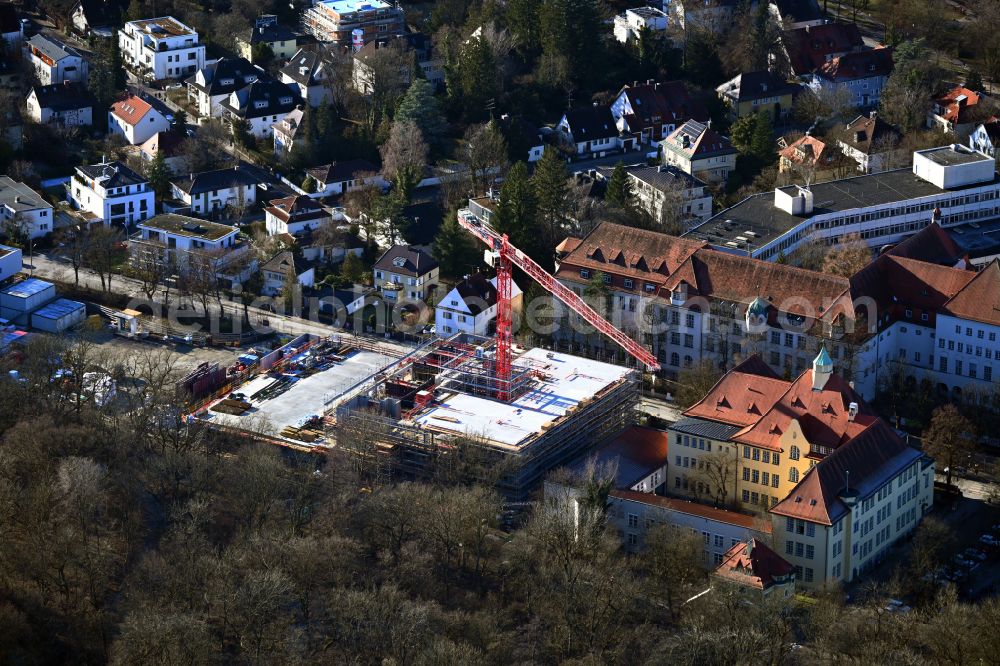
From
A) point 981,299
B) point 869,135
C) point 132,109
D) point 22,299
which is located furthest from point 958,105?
point 22,299

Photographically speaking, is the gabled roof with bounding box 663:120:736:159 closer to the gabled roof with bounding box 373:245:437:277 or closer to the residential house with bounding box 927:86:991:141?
the residential house with bounding box 927:86:991:141

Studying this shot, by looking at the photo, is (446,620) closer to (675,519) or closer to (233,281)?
(675,519)

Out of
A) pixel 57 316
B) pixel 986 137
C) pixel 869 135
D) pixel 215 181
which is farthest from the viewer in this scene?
pixel 869 135

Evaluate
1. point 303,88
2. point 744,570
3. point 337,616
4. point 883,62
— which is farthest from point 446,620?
point 883,62

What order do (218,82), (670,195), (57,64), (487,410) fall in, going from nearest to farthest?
(487,410) → (670,195) → (218,82) → (57,64)

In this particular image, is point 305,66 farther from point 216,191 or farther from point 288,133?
point 216,191
